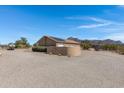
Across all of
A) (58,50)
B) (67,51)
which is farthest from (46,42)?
(67,51)

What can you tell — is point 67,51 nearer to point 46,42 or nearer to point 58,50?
point 58,50

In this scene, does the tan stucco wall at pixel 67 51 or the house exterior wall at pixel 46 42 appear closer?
the tan stucco wall at pixel 67 51

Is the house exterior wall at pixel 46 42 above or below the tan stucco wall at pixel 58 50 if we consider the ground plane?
above

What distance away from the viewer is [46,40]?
2738 centimetres

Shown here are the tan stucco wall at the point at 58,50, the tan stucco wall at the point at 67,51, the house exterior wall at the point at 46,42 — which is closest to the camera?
the tan stucco wall at the point at 67,51

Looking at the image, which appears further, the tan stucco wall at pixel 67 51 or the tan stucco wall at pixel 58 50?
the tan stucco wall at pixel 58 50

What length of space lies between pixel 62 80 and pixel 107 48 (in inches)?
1123

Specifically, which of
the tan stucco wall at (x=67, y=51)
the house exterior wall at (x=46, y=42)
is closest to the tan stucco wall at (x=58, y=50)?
the tan stucco wall at (x=67, y=51)

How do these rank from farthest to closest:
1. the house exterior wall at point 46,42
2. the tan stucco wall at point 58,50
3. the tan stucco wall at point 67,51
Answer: the house exterior wall at point 46,42 < the tan stucco wall at point 58,50 < the tan stucco wall at point 67,51

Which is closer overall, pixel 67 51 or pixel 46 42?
pixel 67 51

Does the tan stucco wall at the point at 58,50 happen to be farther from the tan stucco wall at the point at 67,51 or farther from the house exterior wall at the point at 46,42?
the house exterior wall at the point at 46,42

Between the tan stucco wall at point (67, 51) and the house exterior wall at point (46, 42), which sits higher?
the house exterior wall at point (46, 42)
